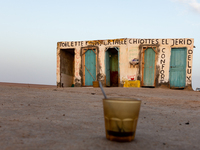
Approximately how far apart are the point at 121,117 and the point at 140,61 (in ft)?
34.0

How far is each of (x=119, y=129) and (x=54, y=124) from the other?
1182 millimetres

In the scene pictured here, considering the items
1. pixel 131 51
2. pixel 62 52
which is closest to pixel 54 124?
pixel 131 51

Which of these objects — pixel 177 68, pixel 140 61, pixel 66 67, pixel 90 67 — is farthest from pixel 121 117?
pixel 66 67

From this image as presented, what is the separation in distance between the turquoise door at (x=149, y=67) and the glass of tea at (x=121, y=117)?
10227 millimetres

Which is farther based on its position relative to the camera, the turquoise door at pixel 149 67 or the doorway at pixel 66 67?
the doorway at pixel 66 67

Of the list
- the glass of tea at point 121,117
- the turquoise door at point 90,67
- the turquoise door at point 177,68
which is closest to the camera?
the glass of tea at point 121,117

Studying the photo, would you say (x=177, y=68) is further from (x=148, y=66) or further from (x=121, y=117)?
(x=121, y=117)

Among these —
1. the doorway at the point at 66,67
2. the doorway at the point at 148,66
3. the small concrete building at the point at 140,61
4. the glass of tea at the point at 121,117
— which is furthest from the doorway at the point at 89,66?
the glass of tea at the point at 121,117

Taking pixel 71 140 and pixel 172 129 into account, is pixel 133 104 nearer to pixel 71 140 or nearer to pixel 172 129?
pixel 71 140

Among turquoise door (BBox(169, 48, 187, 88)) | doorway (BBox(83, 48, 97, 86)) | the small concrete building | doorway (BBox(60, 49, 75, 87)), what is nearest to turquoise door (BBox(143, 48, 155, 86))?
the small concrete building

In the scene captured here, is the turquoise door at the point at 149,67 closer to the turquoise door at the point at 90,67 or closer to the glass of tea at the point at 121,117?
the turquoise door at the point at 90,67

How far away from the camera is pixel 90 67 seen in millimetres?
12664

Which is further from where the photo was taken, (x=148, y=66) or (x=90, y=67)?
(x=90, y=67)

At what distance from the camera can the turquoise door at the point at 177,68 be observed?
37.8ft
